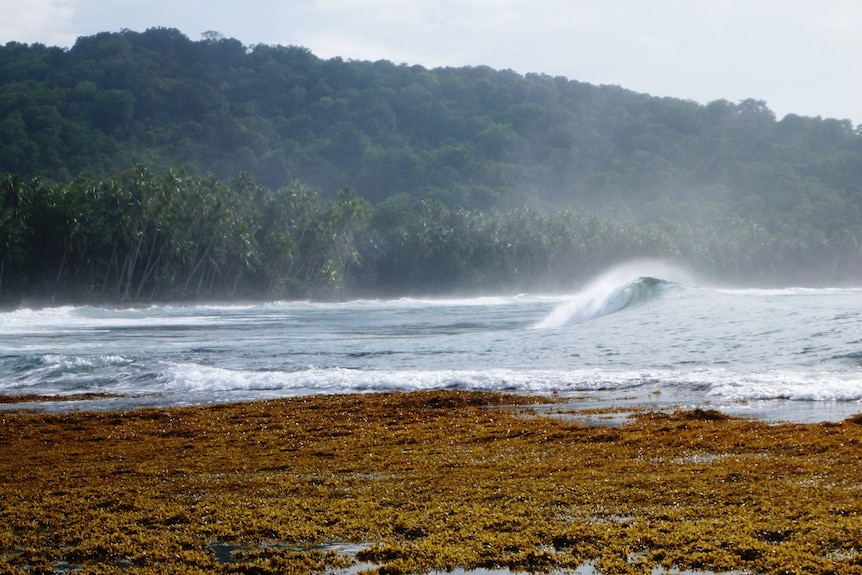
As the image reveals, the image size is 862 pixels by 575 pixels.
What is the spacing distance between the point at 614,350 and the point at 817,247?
142481 mm

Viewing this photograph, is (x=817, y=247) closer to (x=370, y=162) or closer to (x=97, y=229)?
(x=370, y=162)

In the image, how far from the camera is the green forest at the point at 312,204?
7994 cm

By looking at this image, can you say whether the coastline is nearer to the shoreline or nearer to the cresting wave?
the shoreline

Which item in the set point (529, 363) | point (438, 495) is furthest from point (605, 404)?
point (438, 495)

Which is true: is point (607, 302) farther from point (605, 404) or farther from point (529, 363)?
point (605, 404)

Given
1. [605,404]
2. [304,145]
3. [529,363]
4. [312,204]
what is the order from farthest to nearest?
[304,145], [312,204], [529,363], [605,404]

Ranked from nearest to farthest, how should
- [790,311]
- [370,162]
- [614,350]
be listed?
[614,350], [790,311], [370,162]

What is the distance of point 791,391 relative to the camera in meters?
14.9

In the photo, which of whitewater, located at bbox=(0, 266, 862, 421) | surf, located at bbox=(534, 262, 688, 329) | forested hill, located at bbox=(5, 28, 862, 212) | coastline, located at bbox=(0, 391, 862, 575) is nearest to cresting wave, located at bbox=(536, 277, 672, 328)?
surf, located at bbox=(534, 262, 688, 329)

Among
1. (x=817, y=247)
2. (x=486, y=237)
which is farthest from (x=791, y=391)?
(x=817, y=247)

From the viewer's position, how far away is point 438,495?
818cm

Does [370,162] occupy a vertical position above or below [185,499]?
above

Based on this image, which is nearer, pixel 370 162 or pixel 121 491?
pixel 121 491

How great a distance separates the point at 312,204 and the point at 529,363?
8194cm
